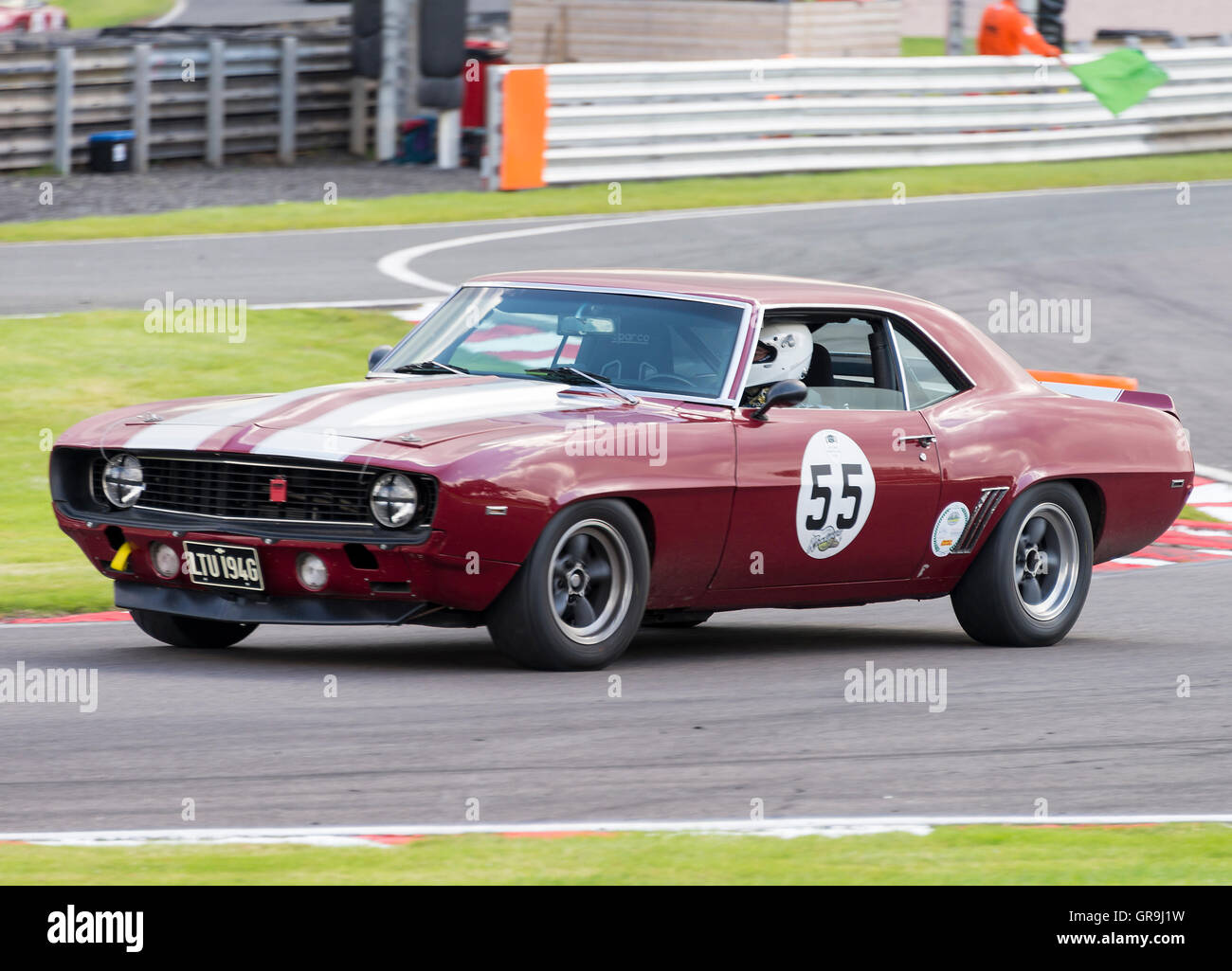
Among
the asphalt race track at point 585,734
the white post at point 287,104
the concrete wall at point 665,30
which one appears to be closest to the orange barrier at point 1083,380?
the asphalt race track at point 585,734

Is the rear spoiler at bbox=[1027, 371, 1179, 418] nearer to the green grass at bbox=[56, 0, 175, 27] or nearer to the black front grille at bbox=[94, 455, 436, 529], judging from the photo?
the black front grille at bbox=[94, 455, 436, 529]

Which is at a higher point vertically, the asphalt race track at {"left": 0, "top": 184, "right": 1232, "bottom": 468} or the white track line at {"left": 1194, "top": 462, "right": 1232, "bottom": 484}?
the asphalt race track at {"left": 0, "top": 184, "right": 1232, "bottom": 468}

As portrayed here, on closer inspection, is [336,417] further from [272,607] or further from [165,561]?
[165,561]

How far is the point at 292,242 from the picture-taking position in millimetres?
19797

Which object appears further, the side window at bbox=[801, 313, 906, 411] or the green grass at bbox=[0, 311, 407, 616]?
the green grass at bbox=[0, 311, 407, 616]

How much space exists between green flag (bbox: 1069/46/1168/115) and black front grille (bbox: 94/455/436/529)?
21.6 metres

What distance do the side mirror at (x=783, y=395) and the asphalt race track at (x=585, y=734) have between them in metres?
0.96

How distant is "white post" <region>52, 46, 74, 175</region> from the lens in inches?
977

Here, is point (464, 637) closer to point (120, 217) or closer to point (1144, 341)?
point (1144, 341)

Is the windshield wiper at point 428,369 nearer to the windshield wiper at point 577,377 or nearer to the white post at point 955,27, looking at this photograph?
the windshield wiper at point 577,377

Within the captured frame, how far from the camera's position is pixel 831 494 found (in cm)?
780

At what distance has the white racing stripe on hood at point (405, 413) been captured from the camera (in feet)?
22.8

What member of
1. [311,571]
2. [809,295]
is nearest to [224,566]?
[311,571]

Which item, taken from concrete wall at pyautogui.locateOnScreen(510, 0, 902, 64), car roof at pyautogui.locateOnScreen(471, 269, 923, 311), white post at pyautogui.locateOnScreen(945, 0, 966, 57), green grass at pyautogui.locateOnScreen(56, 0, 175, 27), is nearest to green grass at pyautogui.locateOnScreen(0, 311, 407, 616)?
car roof at pyautogui.locateOnScreen(471, 269, 923, 311)
